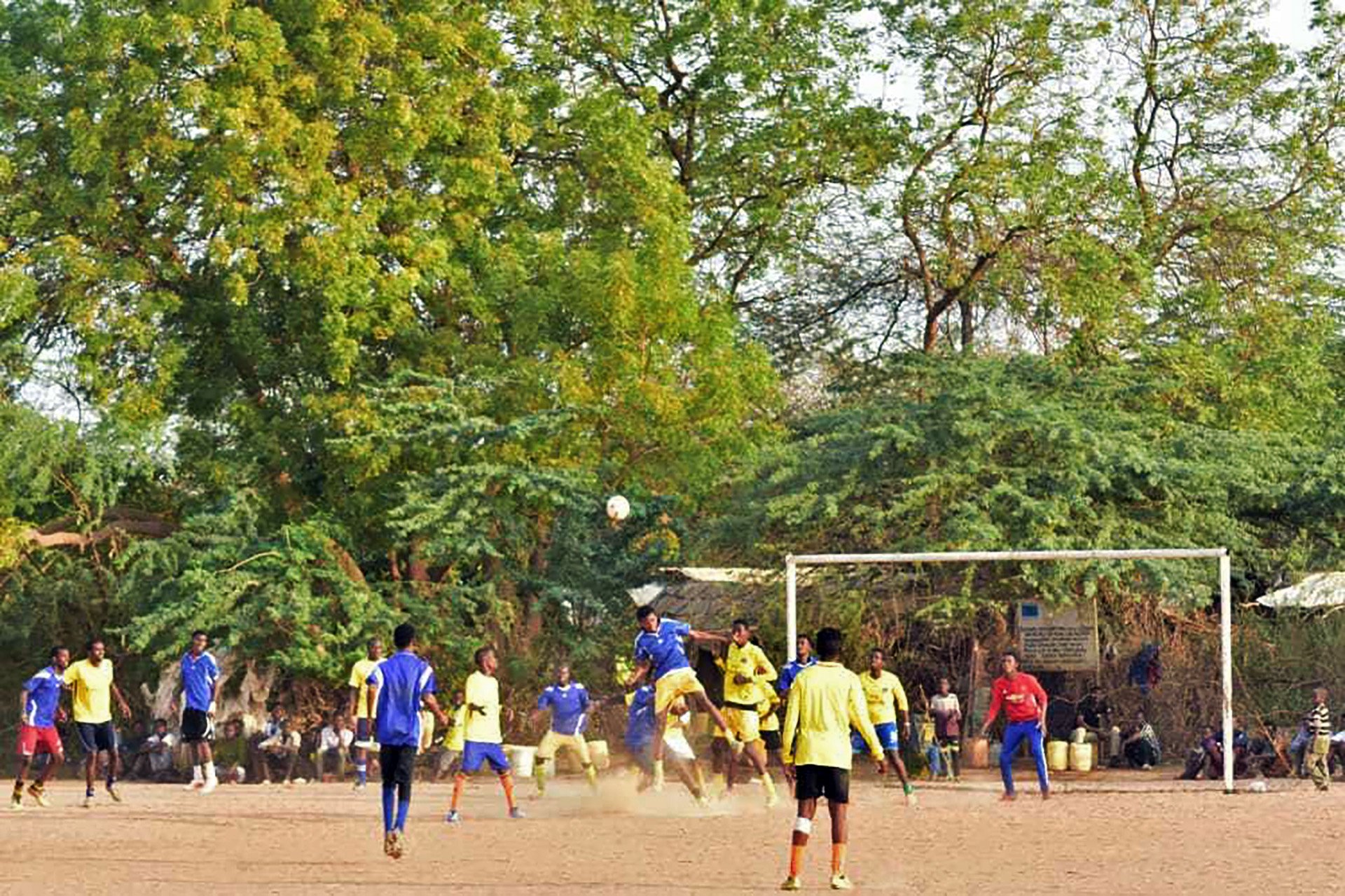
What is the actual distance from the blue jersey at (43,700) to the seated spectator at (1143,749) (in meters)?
13.5

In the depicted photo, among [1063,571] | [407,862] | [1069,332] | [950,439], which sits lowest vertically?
[407,862]

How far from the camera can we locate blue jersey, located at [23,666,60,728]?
78.3 feet

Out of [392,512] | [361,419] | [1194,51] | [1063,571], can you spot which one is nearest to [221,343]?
[361,419]

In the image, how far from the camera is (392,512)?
3195 centimetres

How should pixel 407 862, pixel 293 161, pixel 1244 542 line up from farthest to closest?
pixel 293 161
pixel 1244 542
pixel 407 862

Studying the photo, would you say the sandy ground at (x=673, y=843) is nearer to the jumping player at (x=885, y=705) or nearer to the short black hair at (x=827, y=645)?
the jumping player at (x=885, y=705)

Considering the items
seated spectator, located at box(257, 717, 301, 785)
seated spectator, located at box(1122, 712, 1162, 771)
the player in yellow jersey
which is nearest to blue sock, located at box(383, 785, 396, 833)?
the player in yellow jersey

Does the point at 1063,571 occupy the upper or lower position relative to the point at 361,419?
lower

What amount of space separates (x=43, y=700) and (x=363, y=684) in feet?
11.0

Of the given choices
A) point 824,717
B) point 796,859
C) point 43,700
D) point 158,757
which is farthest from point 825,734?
point 158,757

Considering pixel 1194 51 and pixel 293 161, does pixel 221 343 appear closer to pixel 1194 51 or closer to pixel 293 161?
pixel 293 161

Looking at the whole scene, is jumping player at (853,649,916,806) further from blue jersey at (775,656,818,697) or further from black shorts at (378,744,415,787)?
black shorts at (378,744,415,787)

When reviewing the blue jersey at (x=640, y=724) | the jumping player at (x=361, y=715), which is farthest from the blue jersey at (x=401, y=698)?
the blue jersey at (x=640, y=724)

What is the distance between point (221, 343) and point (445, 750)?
346 inches
